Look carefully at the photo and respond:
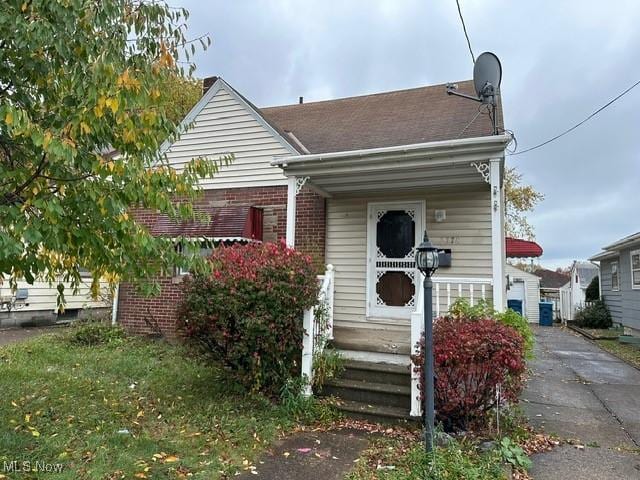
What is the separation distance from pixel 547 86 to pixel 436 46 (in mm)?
4729

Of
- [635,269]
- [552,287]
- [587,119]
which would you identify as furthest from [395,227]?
[552,287]

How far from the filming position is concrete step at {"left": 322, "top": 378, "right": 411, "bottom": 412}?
15.9 feet

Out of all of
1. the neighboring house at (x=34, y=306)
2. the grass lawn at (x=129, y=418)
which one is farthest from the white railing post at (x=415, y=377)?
the neighboring house at (x=34, y=306)

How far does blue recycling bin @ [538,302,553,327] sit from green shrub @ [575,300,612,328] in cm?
197

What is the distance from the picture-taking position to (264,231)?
840cm

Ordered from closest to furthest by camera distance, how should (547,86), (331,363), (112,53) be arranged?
(112,53)
(331,363)
(547,86)

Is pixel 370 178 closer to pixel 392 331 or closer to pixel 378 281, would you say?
pixel 378 281

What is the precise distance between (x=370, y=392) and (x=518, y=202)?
68.4 ft

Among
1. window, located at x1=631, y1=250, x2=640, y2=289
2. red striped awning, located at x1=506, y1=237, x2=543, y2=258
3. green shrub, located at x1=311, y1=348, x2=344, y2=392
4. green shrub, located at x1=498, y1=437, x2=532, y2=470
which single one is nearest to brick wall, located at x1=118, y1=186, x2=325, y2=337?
green shrub, located at x1=311, y1=348, x2=344, y2=392

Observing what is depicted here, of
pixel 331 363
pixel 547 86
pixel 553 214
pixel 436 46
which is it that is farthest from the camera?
pixel 553 214

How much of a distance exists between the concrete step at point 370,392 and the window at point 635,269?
1221 centimetres

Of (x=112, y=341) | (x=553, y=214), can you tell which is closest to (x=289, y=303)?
(x=112, y=341)

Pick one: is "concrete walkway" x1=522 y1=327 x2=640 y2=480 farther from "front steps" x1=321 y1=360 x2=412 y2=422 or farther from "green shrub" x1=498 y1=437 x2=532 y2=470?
"front steps" x1=321 y1=360 x2=412 y2=422

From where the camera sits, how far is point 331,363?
17.3 ft
